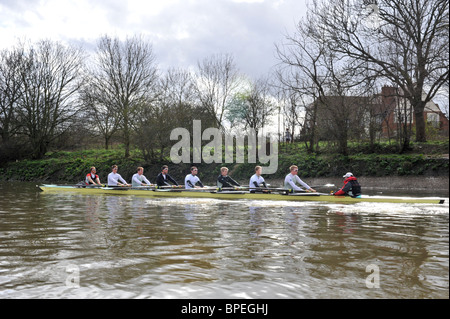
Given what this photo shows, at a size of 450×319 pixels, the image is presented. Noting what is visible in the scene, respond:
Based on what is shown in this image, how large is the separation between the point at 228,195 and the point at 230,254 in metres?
8.81

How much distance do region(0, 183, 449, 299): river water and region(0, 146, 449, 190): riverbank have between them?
4.72 metres

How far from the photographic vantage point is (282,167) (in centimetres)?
2678

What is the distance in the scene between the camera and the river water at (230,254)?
457 centimetres

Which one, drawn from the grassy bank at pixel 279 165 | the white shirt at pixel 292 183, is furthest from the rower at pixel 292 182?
the grassy bank at pixel 279 165

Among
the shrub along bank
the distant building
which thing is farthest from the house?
the shrub along bank

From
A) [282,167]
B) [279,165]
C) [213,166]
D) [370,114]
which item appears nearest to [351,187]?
[370,114]

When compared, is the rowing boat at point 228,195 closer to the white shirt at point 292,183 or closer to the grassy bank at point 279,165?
the white shirt at point 292,183

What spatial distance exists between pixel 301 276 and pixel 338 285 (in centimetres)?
53

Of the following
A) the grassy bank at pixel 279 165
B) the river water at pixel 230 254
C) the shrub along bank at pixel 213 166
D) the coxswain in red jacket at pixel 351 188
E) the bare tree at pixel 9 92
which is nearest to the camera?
the river water at pixel 230 254

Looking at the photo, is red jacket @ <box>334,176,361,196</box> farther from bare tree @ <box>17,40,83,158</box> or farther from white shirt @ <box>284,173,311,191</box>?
bare tree @ <box>17,40,83,158</box>

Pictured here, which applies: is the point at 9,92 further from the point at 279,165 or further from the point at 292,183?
the point at 292,183

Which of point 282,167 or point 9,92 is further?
point 9,92
